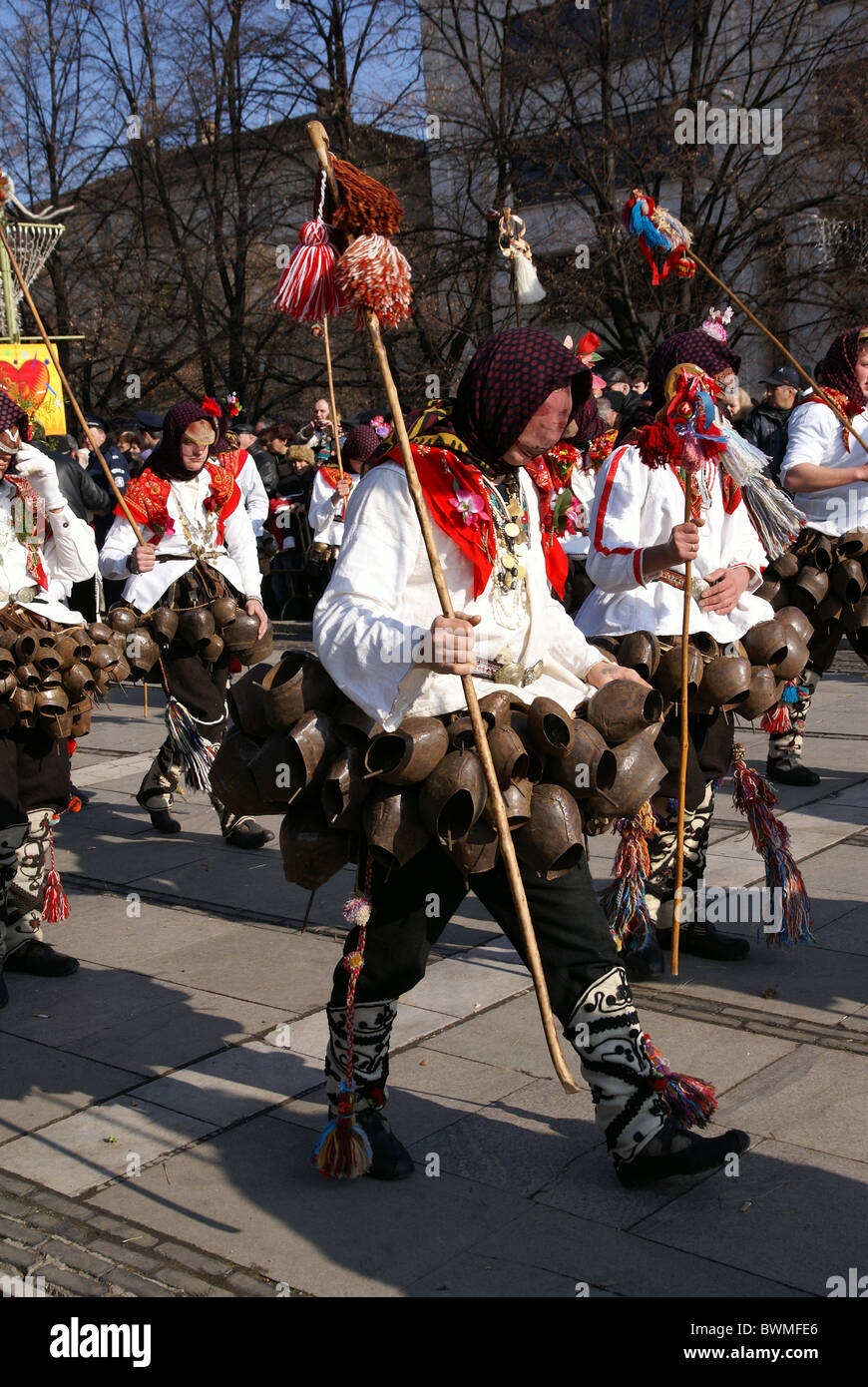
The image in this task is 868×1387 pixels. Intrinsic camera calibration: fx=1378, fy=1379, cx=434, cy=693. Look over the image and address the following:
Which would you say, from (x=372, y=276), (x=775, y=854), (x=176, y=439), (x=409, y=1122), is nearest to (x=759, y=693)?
(x=775, y=854)

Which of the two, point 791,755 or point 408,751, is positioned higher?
point 408,751

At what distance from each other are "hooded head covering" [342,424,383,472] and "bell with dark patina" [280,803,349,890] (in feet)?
31.8

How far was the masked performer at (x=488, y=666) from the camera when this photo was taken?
3150 millimetres

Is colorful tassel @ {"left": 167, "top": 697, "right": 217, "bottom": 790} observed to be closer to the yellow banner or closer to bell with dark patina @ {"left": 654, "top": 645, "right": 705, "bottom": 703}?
bell with dark patina @ {"left": 654, "top": 645, "right": 705, "bottom": 703}

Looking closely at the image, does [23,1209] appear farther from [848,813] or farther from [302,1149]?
[848,813]

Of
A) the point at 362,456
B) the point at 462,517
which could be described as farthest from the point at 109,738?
the point at 462,517

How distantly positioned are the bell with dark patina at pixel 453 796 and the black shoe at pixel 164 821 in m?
4.31

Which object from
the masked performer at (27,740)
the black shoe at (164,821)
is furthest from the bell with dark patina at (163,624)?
the masked performer at (27,740)

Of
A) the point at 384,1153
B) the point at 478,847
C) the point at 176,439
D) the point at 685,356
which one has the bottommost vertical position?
the point at 384,1153

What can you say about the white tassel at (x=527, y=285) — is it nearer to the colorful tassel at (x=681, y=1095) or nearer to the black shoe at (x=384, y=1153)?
the colorful tassel at (x=681, y=1095)

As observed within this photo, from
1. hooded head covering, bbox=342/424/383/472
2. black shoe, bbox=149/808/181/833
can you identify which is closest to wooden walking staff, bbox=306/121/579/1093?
black shoe, bbox=149/808/181/833

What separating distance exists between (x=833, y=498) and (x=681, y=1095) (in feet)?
12.8

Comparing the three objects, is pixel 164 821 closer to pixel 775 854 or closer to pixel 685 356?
pixel 775 854

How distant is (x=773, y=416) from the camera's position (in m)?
11.3
